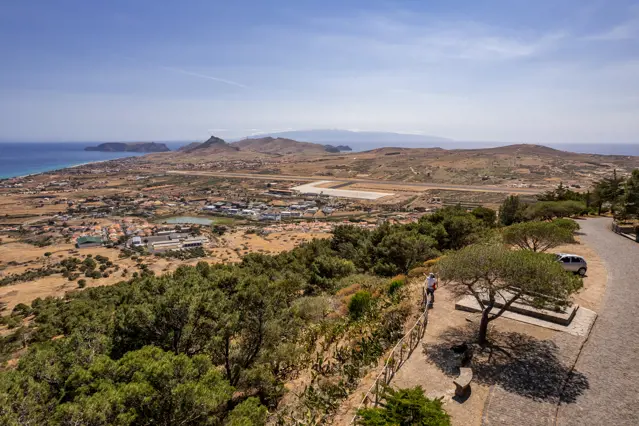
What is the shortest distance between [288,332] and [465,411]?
561 cm

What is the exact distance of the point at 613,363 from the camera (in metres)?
8.99

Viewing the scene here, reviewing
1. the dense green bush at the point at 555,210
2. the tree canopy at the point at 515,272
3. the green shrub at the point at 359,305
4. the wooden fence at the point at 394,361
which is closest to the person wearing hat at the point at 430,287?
the wooden fence at the point at 394,361

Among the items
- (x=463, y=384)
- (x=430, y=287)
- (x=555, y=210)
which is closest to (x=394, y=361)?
(x=463, y=384)

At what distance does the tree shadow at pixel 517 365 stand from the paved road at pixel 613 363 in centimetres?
33

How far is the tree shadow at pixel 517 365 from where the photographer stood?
812 centimetres

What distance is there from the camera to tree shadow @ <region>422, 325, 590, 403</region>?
812 centimetres

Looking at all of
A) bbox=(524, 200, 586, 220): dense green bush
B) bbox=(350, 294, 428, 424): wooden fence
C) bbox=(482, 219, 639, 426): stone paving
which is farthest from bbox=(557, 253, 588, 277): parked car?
bbox=(524, 200, 586, 220): dense green bush

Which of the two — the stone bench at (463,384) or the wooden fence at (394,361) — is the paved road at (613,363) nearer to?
the stone bench at (463,384)

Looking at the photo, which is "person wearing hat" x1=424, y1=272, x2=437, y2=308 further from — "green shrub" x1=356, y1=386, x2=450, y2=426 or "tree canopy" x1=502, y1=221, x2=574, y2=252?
"green shrub" x1=356, y1=386, x2=450, y2=426

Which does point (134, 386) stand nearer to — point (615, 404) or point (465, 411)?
point (465, 411)

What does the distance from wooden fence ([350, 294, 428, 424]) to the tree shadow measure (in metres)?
0.45

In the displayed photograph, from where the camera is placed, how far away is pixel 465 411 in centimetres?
760

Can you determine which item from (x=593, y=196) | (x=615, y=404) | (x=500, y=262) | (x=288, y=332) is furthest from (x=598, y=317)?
(x=593, y=196)

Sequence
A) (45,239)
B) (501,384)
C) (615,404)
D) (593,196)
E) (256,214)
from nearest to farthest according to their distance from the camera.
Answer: (615,404), (501,384), (593,196), (45,239), (256,214)
